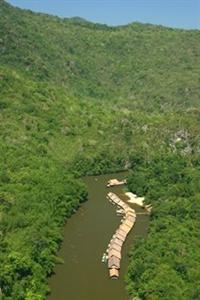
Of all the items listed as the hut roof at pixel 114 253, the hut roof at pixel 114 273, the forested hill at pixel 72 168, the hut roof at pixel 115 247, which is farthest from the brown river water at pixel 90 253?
the forested hill at pixel 72 168

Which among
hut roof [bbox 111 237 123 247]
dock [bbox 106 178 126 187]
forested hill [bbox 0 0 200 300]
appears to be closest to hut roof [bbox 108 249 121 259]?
forested hill [bbox 0 0 200 300]

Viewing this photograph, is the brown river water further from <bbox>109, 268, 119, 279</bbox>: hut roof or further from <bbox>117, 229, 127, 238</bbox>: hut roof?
<bbox>117, 229, 127, 238</bbox>: hut roof

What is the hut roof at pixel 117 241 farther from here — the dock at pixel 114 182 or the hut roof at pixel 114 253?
the dock at pixel 114 182

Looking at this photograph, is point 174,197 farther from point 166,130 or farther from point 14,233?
point 166,130

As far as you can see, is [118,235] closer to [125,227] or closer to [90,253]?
[125,227]

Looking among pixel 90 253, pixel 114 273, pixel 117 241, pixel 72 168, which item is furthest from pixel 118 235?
pixel 72 168

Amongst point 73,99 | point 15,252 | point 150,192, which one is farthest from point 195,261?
point 73,99
